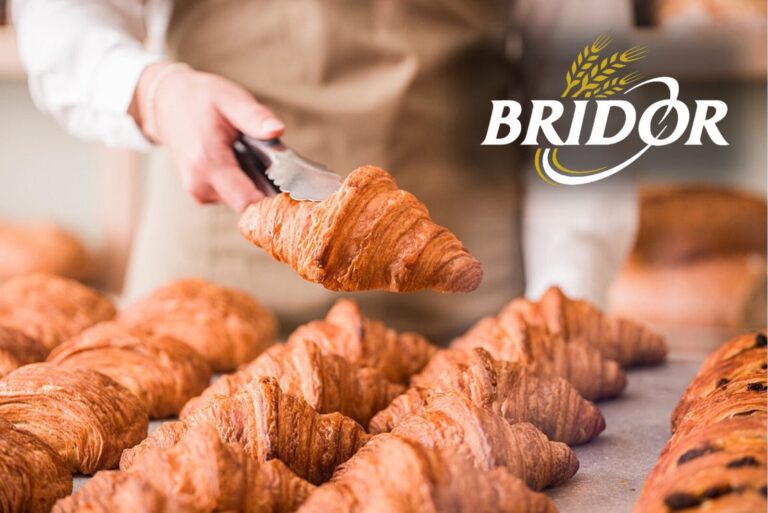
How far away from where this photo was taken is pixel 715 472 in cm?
90

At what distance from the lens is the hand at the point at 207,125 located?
4.66 ft

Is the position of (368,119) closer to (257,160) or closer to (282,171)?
(257,160)

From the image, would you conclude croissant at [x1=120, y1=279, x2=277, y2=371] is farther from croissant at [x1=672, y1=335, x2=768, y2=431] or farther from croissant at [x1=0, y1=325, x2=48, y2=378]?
croissant at [x1=672, y1=335, x2=768, y2=431]

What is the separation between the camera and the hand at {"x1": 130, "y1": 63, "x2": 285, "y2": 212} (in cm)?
142

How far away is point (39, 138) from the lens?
4.42 meters

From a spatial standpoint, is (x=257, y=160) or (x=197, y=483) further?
Answer: (x=257, y=160)

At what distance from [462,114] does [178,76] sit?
1.89ft

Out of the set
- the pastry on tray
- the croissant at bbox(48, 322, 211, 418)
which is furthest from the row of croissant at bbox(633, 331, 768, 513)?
the pastry on tray

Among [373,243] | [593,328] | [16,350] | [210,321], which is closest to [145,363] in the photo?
[16,350]

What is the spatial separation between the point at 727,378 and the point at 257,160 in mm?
793

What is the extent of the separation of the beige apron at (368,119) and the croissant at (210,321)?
0.21m

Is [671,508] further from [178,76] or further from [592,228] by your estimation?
[178,76]

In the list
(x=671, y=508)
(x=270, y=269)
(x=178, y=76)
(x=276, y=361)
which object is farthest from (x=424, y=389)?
(x=270, y=269)

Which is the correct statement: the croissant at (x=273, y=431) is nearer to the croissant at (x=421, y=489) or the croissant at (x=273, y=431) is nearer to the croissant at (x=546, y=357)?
the croissant at (x=421, y=489)
